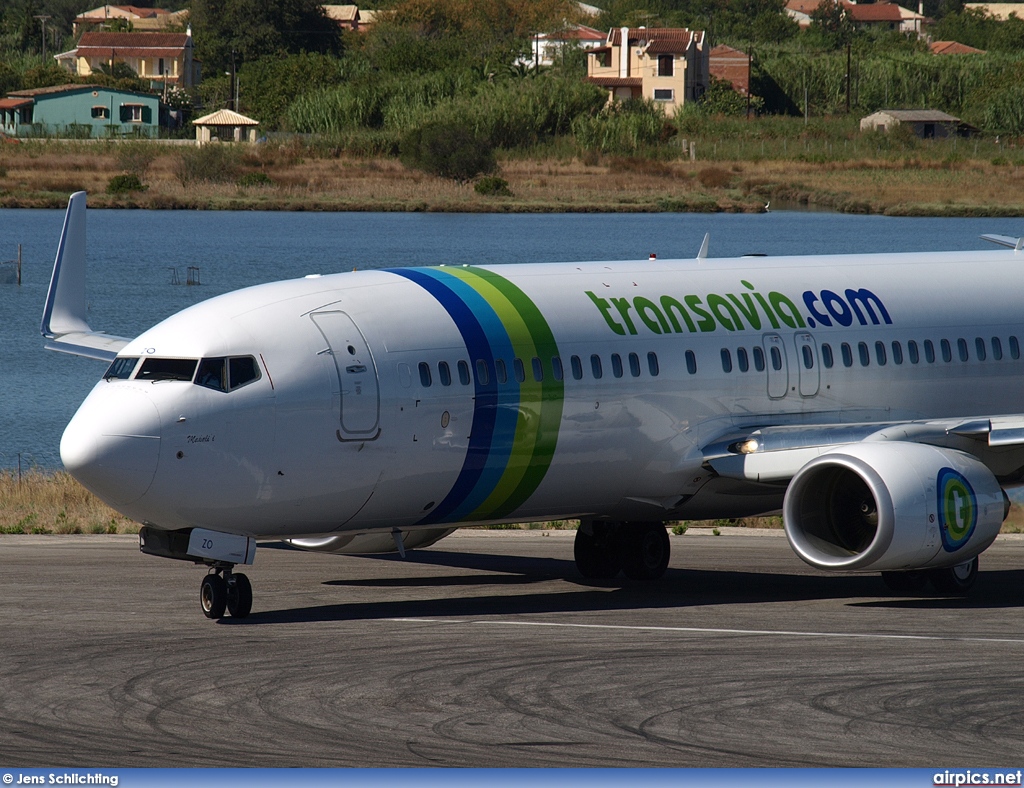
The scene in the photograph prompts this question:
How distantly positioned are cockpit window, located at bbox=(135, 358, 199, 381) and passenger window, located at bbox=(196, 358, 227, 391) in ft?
0.31

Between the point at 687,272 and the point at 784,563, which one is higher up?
the point at 687,272

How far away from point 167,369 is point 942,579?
428 inches

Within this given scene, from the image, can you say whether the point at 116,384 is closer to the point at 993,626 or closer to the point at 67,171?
the point at 993,626

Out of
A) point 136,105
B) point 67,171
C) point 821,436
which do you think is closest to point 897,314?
point 821,436

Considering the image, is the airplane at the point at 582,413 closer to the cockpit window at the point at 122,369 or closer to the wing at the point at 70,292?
the cockpit window at the point at 122,369

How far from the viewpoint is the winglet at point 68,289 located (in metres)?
28.7

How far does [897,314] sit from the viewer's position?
82.3 ft

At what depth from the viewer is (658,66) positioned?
177375 millimetres

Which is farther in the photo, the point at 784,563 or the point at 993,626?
the point at 784,563

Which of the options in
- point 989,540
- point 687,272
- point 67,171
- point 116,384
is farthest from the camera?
point 67,171

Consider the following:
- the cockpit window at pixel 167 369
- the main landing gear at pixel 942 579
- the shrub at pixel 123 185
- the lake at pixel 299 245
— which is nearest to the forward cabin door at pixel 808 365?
the main landing gear at pixel 942 579

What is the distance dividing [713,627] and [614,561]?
4.53 metres

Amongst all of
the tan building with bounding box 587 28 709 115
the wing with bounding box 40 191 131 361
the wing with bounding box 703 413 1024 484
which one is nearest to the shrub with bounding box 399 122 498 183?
the tan building with bounding box 587 28 709 115

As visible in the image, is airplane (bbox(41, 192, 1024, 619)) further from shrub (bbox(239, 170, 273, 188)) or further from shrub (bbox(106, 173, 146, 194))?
shrub (bbox(239, 170, 273, 188))
